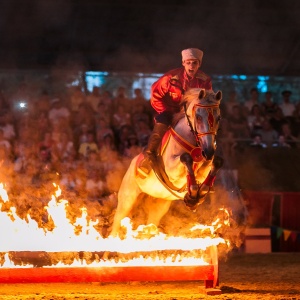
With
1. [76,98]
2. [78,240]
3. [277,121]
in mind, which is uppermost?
[76,98]

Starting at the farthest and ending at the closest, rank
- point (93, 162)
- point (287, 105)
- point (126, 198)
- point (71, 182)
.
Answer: point (287, 105), point (93, 162), point (71, 182), point (126, 198)

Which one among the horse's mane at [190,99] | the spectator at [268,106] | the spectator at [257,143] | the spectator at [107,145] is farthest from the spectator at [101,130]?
the horse's mane at [190,99]

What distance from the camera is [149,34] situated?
15.7 meters

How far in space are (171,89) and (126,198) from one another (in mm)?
1801

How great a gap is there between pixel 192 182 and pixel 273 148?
7.63 meters

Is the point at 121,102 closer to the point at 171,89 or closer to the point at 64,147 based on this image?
the point at 64,147

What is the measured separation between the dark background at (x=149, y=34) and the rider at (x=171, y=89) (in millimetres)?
5665

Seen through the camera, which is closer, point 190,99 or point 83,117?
point 190,99

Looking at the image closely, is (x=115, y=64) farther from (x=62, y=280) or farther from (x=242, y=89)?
(x=62, y=280)

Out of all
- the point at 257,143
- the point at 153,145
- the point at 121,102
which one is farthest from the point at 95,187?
the point at 257,143

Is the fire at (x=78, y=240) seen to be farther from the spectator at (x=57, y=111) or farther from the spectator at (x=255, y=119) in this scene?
the spectator at (x=255, y=119)

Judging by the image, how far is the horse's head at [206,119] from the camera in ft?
27.6

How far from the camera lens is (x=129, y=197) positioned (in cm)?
1039

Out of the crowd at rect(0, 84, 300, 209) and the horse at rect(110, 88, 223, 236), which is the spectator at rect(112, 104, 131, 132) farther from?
the horse at rect(110, 88, 223, 236)
